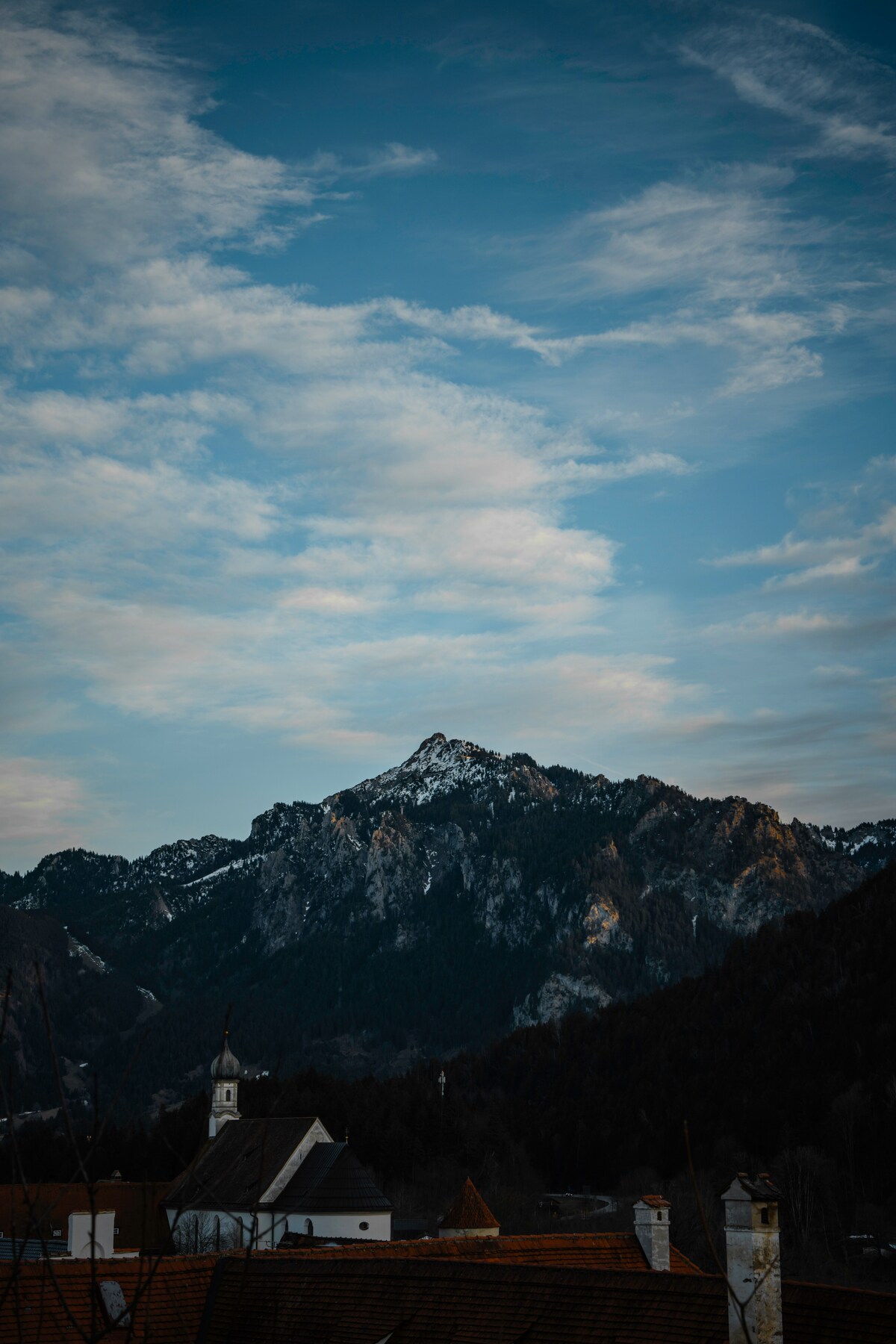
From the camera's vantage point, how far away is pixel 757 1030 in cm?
16350

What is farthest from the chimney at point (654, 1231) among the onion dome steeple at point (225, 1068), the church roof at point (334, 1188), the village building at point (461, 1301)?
the onion dome steeple at point (225, 1068)

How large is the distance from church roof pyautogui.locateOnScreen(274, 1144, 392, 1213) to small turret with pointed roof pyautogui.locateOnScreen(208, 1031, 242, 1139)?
19286 mm

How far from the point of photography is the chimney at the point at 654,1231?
1394 inches

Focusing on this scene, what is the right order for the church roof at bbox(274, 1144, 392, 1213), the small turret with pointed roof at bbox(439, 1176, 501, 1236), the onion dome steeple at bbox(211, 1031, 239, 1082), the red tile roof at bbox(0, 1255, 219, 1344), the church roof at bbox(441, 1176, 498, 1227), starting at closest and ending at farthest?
the red tile roof at bbox(0, 1255, 219, 1344)
the small turret with pointed roof at bbox(439, 1176, 501, 1236)
the church roof at bbox(441, 1176, 498, 1227)
the church roof at bbox(274, 1144, 392, 1213)
the onion dome steeple at bbox(211, 1031, 239, 1082)

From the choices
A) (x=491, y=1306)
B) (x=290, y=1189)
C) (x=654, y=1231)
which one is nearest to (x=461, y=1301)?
(x=491, y=1306)

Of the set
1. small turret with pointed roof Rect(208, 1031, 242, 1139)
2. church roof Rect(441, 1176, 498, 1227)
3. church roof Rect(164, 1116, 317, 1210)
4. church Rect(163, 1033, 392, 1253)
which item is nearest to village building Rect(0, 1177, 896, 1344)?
church roof Rect(441, 1176, 498, 1227)

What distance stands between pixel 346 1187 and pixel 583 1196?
70216 mm

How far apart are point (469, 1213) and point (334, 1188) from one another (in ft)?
76.5

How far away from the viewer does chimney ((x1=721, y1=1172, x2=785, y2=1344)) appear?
20.0m

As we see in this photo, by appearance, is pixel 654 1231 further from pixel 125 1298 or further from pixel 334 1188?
pixel 334 1188

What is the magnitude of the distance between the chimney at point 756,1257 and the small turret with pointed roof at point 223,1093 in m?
79.8

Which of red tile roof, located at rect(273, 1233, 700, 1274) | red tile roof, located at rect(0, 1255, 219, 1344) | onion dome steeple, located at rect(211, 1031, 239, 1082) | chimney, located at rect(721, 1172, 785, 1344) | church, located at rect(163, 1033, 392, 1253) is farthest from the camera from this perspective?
onion dome steeple, located at rect(211, 1031, 239, 1082)

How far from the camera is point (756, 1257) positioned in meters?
20.3

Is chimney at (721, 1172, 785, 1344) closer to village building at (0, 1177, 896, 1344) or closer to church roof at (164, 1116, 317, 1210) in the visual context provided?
village building at (0, 1177, 896, 1344)
